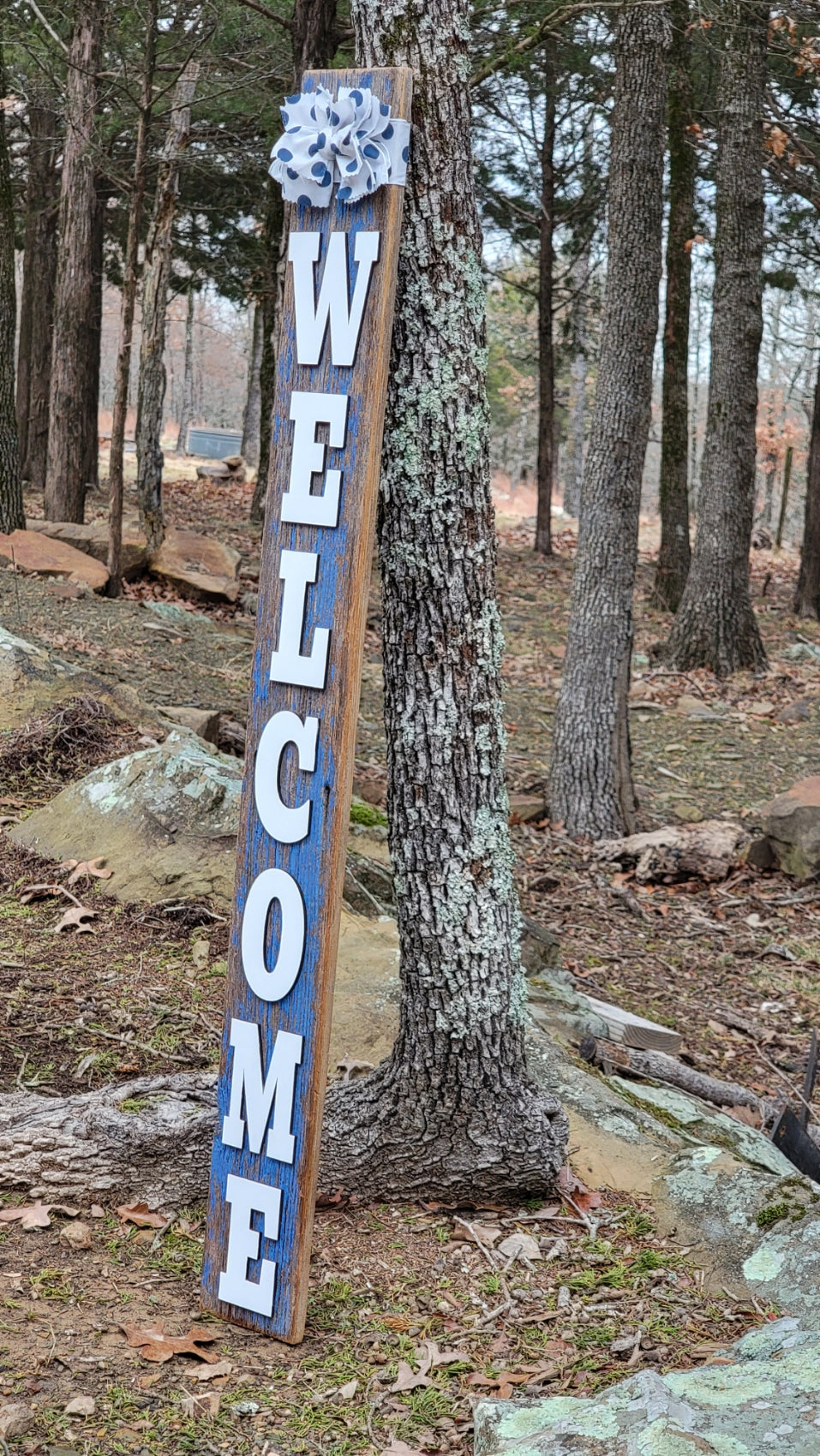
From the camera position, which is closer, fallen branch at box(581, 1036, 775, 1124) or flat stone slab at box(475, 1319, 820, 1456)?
flat stone slab at box(475, 1319, 820, 1456)

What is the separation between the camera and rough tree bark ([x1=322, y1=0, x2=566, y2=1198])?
113 inches

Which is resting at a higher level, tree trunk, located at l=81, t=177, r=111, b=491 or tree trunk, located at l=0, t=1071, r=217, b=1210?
tree trunk, located at l=81, t=177, r=111, b=491

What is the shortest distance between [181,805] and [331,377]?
2857 millimetres

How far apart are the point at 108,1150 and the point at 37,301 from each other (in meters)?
17.8

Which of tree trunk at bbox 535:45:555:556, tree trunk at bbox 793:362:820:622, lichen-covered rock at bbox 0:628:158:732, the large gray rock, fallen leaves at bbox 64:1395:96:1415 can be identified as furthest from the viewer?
tree trunk at bbox 535:45:555:556

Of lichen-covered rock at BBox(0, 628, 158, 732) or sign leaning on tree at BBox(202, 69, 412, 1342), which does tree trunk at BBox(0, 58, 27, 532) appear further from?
sign leaning on tree at BBox(202, 69, 412, 1342)

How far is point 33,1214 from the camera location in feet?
9.84

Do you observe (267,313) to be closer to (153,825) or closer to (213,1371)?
(153,825)

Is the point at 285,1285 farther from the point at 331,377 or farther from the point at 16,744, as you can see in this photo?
the point at 16,744

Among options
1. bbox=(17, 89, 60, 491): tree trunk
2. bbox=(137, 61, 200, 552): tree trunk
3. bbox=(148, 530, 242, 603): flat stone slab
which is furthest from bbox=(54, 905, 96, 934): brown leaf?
bbox=(17, 89, 60, 491): tree trunk

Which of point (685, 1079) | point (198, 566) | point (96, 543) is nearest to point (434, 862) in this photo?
point (685, 1079)

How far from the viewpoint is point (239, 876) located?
2.84 m

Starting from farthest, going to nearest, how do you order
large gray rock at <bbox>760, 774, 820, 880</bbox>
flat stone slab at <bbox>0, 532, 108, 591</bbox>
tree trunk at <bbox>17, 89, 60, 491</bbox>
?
tree trunk at <bbox>17, 89, 60, 491</bbox> → flat stone slab at <bbox>0, 532, 108, 591</bbox> → large gray rock at <bbox>760, 774, 820, 880</bbox>

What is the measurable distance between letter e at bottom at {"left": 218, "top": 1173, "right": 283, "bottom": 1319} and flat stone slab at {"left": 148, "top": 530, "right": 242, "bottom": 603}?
9.66m
